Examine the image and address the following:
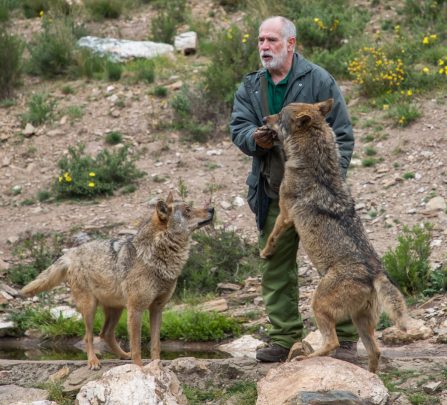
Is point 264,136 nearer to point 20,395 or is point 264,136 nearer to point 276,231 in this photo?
point 276,231

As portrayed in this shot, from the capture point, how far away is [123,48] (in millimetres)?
18047

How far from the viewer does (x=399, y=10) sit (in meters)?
17.3

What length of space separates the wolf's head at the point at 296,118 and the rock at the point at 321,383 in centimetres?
192

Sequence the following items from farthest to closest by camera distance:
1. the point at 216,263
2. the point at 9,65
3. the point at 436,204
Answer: the point at 9,65
the point at 436,204
the point at 216,263

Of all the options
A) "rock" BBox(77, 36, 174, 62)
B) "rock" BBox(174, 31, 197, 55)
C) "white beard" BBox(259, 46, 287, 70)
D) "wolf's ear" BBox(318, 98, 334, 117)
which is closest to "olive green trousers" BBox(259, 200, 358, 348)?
"wolf's ear" BBox(318, 98, 334, 117)

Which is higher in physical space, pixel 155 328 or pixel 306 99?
pixel 306 99

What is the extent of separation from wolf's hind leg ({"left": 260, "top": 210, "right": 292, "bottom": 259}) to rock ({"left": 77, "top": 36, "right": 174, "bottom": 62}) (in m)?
10.9

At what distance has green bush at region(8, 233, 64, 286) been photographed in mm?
12338

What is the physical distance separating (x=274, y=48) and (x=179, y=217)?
192 cm

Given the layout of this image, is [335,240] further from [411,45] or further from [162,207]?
[411,45]

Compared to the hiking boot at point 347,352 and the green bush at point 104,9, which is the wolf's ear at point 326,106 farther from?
the green bush at point 104,9

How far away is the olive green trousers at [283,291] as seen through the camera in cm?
765

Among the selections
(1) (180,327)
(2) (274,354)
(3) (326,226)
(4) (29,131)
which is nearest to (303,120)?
(3) (326,226)

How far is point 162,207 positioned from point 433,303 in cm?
395
